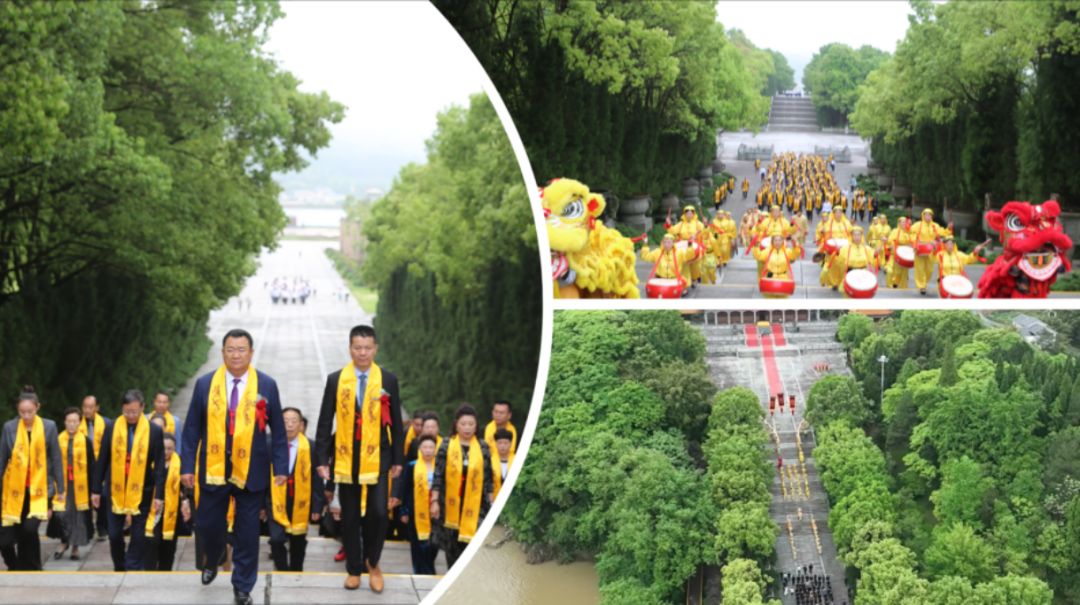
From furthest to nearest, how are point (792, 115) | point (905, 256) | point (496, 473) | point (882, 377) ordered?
point (792, 115) → point (905, 256) → point (882, 377) → point (496, 473)

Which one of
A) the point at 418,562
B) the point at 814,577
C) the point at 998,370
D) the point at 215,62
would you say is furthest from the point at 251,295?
the point at 998,370

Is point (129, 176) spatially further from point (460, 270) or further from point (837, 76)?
point (837, 76)

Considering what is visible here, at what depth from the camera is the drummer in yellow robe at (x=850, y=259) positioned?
586 centimetres

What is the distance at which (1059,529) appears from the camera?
5.30 m

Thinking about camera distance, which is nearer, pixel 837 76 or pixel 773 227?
pixel 773 227

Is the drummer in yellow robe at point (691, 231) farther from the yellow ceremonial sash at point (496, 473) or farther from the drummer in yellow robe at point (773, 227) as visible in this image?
the yellow ceremonial sash at point (496, 473)

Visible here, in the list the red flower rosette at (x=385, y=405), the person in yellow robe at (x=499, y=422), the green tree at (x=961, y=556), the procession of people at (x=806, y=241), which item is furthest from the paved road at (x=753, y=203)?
the red flower rosette at (x=385, y=405)

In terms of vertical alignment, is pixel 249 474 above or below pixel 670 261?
below

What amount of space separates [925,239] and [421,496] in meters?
2.84

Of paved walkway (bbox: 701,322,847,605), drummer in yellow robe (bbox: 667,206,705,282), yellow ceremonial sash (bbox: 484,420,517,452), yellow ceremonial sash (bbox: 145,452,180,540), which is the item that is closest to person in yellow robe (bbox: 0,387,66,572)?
yellow ceremonial sash (bbox: 145,452,180,540)

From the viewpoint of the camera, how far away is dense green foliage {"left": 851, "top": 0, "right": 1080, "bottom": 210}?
595 cm

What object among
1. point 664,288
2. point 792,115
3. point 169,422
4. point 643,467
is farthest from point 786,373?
point 169,422

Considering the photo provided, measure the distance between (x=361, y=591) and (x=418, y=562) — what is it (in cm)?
28

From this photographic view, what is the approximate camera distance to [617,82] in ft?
20.3
